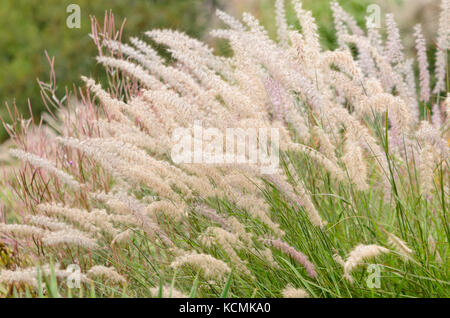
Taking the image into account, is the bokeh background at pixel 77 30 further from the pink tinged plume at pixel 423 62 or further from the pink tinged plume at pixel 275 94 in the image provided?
the pink tinged plume at pixel 275 94

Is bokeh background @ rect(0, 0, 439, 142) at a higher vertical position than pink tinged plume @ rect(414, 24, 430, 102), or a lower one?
higher

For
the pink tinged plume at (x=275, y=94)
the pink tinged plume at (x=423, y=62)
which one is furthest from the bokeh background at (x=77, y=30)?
the pink tinged plume at (x=275, y=94)

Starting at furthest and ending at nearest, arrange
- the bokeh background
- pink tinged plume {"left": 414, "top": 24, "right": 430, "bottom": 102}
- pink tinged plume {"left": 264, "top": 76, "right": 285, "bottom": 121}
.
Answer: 1. the bokeh background
2. pink tinged plume {"left": 414, "top": 24, "right": 430, "bottom": 102}
3. pink tinged plume {"left": 264, "top": 76, "right": 285, "bottom": 121}

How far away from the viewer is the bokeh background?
6.54 m

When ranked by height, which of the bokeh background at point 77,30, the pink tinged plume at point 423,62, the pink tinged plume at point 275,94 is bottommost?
the pink tinged plume at point 275,94

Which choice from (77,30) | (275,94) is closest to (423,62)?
(275,94)

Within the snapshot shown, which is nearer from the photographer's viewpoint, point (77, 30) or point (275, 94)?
point (275, 94)

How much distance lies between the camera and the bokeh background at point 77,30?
6.54m

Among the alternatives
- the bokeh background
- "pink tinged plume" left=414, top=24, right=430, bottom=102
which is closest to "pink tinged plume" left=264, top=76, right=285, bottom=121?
"pink tinged plume" left=414, top=24, right=430, bottom=102

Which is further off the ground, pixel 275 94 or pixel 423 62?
pixel 423 62

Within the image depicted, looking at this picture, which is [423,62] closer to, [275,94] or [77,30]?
[275,94]

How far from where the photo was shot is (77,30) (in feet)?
22.1

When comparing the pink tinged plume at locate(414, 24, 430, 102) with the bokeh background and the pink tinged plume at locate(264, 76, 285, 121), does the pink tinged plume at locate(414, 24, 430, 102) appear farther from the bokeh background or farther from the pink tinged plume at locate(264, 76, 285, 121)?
the bokeh background
